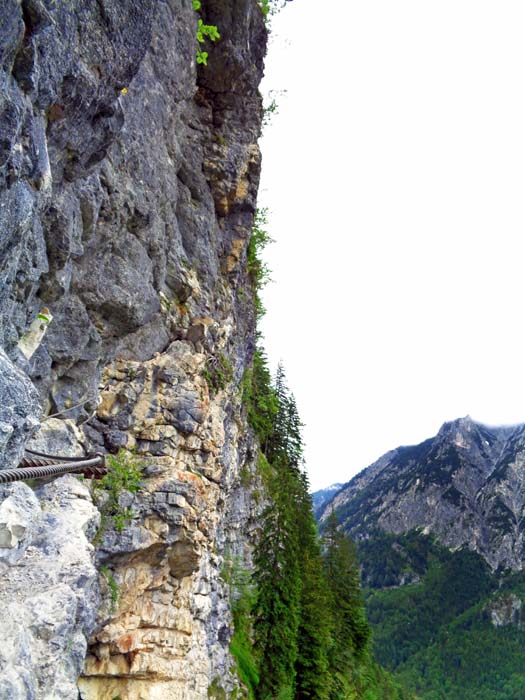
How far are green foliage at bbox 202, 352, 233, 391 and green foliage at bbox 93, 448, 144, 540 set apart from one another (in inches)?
167

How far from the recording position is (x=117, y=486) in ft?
43.5

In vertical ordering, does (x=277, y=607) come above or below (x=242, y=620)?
above

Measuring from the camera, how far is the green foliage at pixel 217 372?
698 inches

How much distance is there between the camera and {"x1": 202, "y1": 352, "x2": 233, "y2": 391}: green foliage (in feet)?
58.1

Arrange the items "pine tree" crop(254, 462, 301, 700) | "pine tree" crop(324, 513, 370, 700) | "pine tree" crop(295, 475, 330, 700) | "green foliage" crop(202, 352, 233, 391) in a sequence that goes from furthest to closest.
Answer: "pine tree" crop(324, 513, 370, 700)
"pine tree" crop(295, 475, 330, 700)
"pine tree" crop(254, 462, 301, 700)
"green foliage" crop(202, 352, 233, 391)

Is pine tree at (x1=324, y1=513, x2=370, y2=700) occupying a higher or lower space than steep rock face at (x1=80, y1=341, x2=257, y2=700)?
lower

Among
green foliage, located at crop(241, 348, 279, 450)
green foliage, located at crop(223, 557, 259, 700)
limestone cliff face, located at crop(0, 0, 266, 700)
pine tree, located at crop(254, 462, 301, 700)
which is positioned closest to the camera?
limestone cliff face, located at crop(0, 0, 266, 700)

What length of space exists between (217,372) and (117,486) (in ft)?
20.5

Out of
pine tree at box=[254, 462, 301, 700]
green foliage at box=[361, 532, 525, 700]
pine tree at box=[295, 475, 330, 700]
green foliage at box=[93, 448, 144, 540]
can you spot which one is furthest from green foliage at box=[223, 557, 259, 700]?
green foliage at box=[361, 532, 525, 700]

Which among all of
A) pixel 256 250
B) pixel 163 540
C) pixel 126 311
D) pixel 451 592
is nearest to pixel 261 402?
pixel 256 250

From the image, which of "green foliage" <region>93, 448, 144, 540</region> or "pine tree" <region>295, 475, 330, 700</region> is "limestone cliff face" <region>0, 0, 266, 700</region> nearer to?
"green foliage" <region>93, 448, 144, 540</region>

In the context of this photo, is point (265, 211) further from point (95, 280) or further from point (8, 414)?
point (8, 414)

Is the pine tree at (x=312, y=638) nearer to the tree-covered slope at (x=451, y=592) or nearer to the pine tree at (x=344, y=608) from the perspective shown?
the pine tree at (x=344, y=608)

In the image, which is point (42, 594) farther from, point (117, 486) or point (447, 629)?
point (447, 629)
